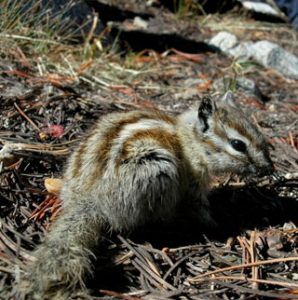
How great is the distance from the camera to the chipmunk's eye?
4.14 meters

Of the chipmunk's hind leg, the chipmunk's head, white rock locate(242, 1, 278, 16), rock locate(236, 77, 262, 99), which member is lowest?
white rock locate(242, 1, 278, 16)

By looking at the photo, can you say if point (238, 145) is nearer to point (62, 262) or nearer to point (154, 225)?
point (154, 225)

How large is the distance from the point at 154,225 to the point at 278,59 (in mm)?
4305

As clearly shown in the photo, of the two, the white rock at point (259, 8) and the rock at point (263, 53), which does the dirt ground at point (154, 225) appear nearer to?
the rock at point (263, 53)

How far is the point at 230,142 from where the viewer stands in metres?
4.17

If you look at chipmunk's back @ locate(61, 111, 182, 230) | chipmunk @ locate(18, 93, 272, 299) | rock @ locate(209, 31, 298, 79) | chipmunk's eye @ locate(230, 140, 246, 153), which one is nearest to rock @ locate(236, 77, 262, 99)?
rock @ locate(209, 31, 298, 79)

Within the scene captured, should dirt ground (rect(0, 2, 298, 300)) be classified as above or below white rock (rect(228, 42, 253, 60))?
above

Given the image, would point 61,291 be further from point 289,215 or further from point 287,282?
point 289,215

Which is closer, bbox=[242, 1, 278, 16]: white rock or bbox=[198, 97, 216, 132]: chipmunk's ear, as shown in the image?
bbox=[198, 97, 216, 132]: chipmunk's ear

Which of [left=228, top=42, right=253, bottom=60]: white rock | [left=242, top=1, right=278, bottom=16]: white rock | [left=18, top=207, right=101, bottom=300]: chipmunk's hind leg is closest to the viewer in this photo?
[left=18, top=207, right=101, bottom=300]: chipmunk's hind leg

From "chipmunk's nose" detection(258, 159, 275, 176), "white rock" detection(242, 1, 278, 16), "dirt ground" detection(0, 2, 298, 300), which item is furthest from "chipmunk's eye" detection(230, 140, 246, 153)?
"white rock" detection(242, 1, 278, 16)

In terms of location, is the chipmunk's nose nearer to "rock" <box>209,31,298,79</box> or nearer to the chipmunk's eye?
the chipmunk's eye

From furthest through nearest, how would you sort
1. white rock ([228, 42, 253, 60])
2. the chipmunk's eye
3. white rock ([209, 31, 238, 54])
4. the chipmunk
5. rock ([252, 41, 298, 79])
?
white rock ([209, 31, 238, 54]) → white rock ([228, 42, 253, 60]) → rock ([252, 41, 298, 79]) → the chipmunk's eye → the chipmunk

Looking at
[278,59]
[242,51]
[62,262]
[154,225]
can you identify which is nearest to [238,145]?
[154,225]
